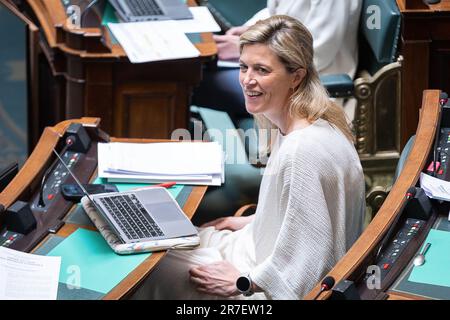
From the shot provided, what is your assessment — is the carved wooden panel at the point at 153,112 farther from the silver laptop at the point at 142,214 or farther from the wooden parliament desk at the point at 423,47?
the silver laptop at the point at 142,214

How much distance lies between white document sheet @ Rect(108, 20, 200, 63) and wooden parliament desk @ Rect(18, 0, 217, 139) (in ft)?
0.13

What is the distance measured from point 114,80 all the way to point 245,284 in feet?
5.23

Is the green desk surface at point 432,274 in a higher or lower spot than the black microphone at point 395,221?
lower

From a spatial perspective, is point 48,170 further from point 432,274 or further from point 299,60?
point 432,274

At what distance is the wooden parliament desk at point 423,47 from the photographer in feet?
12.8

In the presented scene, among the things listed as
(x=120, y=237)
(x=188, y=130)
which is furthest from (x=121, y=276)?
(x=188, y=130)

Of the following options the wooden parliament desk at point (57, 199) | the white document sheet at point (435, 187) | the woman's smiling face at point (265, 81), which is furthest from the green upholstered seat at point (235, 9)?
the white document sheet at point (435, 187)

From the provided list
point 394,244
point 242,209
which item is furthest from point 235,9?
point 394,244

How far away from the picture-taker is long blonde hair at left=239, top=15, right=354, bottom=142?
9.70 ft

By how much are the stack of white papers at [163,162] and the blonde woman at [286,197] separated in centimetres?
21

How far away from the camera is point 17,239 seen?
2811mm

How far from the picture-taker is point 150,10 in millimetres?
4535

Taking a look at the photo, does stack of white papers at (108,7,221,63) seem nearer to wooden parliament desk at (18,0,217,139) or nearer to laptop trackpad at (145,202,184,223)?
wooden parliament desk at (18,0,217,139)

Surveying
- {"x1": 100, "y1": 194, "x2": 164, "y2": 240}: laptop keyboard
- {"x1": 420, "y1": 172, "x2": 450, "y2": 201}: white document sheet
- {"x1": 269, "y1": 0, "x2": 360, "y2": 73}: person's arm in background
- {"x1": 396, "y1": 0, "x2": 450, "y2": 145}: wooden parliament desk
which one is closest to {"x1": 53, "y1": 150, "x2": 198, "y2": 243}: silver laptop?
{"x1": 100, "y1": 194, "x2": 164, "y2": 240}: laptop keyboard
